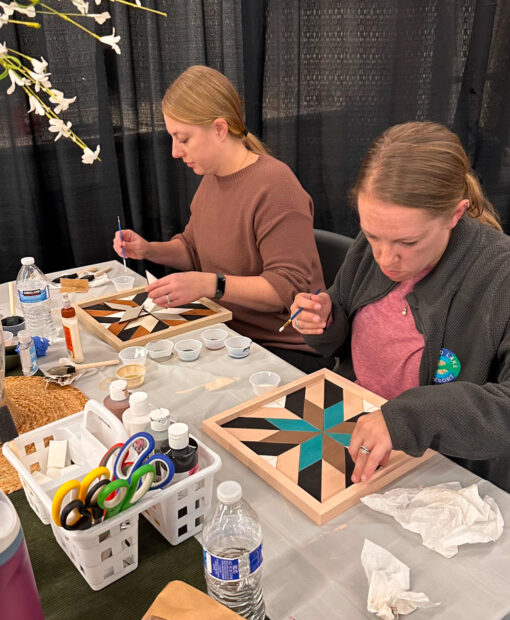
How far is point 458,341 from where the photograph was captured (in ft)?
3.83

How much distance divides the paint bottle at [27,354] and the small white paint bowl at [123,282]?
0.48 metres

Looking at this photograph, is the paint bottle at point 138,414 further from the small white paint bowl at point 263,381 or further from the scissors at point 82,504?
the small white paint bowl at point 263,381

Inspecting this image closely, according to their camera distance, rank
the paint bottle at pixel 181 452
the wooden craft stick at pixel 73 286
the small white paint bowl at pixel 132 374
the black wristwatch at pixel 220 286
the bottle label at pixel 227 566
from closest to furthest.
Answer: the bottle label at pixel 227 566, the paint bottle at pixel 181 452, the small white paint bowl at pixel 132 374, the black wristwatch at pixel 220 286, the wooden craft stick at pixel 73 286

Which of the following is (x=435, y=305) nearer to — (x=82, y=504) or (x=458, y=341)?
(x=458, y=341)

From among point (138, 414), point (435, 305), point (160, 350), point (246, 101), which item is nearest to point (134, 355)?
point (160, 350)

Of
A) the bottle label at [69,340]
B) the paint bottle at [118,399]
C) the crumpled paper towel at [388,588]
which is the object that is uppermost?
the paint bottle at [118,399]

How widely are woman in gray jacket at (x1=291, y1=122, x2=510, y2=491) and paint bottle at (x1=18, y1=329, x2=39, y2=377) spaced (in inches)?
25.0

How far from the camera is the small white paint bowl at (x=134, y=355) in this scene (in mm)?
1379

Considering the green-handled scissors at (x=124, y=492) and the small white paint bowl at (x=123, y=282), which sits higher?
the green-handled scissors at (x=124, y=492)

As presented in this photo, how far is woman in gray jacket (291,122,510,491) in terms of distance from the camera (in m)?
0.97

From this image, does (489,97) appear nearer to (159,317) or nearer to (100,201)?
(159,317)

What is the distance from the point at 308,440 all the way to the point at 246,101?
2136mm

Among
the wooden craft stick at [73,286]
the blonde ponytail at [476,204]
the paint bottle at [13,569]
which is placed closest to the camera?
the paint bottle at [13,569]

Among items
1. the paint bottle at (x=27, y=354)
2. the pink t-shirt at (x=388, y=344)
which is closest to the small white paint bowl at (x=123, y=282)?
the paint bottle at (x=27, y=354)
